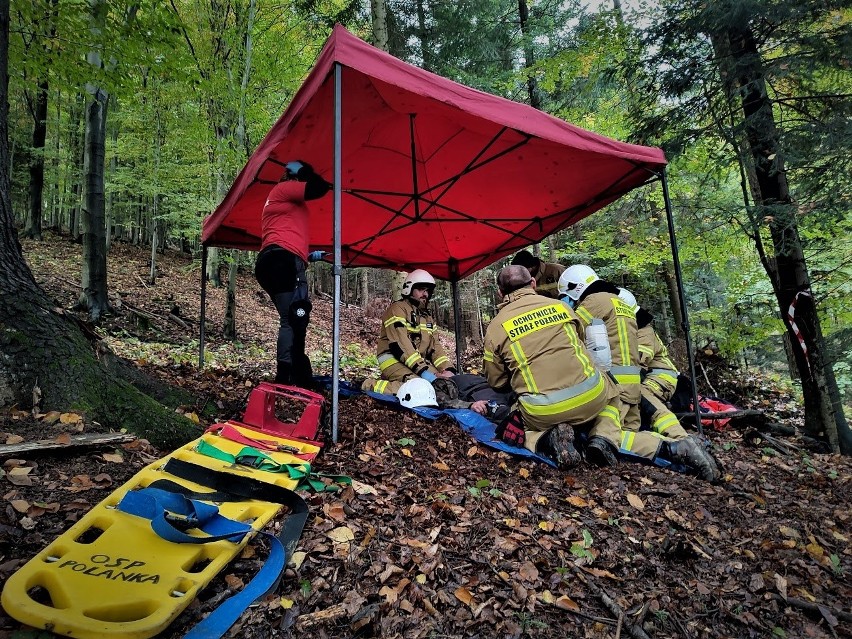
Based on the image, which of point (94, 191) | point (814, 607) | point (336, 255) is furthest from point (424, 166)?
point (94, 191)

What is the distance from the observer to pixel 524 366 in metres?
3.67

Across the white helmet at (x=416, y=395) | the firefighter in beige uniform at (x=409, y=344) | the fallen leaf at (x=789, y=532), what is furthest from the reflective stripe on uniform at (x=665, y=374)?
the firefighter in beige uniform at (x=409, y=344)

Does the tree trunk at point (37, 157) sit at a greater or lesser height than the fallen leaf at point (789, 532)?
greater

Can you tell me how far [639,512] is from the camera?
2.63m

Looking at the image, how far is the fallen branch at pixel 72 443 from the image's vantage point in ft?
6.54

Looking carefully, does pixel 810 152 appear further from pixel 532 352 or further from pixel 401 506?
pixel 401 506

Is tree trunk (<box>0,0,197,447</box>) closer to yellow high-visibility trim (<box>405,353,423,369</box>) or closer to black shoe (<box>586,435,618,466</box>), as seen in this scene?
yellow high-visibility trim (<box>405,353,423,369</box>)

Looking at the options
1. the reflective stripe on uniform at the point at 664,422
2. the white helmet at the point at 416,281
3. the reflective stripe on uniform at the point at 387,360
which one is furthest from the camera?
the white helmet at the point at 416,281

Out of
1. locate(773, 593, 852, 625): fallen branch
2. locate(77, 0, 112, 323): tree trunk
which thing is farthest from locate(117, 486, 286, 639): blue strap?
locate(77, 0, 112, 323): tree trunk

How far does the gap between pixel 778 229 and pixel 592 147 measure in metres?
3.06

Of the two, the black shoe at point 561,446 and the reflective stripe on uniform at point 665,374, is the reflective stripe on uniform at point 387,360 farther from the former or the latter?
the reflective stripe on uniform at point 665,374

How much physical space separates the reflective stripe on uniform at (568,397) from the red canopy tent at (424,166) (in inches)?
82.8

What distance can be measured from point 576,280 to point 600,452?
77.4 inches

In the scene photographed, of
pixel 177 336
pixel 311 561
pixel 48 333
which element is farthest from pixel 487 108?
pixel 177 336
